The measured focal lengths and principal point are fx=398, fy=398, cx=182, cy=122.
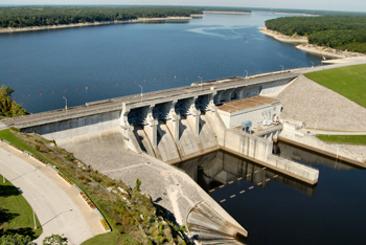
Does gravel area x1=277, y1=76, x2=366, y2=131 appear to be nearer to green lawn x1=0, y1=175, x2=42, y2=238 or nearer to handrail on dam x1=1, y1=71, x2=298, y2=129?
handrail on dam x1=1, y1=71, x2=298, y2=129

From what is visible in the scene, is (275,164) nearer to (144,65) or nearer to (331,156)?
(331,156)

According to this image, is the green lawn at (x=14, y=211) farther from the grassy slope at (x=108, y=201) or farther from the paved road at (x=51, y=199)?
the grassy slope at (x=108, y=201)

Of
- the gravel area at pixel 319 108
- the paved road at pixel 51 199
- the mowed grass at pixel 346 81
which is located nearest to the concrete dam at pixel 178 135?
the gravel area at pixel 319 108

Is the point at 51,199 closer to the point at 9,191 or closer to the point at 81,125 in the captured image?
the point at 9,191

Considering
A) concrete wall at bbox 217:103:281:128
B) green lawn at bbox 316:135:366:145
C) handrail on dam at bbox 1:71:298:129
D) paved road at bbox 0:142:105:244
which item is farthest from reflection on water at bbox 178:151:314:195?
paved road at bbox 0:142:105:244

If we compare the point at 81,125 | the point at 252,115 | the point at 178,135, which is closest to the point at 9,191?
the point at 81,125

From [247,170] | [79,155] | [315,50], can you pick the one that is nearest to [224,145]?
[247,170]
